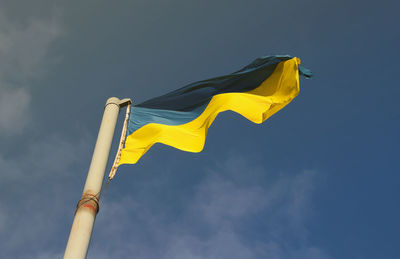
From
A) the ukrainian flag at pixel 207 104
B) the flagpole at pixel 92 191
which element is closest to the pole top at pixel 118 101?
the flagpole at pixel 92 191

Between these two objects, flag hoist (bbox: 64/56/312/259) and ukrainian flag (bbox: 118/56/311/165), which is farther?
ukrainian flag (bbox: 118/56/311/165)

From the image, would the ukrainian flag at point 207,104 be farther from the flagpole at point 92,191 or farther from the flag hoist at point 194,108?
the flagpole at point 92,191

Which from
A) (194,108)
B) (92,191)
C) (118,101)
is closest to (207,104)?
(194,108)

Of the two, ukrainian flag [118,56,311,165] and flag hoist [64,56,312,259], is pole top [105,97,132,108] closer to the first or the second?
flag hoist [64,56,312,259]

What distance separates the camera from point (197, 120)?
11688 mm

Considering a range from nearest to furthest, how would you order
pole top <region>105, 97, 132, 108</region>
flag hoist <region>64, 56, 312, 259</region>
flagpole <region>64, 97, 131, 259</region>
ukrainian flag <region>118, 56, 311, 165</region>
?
1. flagpole <region>64, 97, 131, 259</region>
2. flag hoist <region>64, 56, 312, 259</region>
3. pole top <region>105, 97, 132, 108</region>
4. ukrainian flag <region>118, 56, 311, 165</region>

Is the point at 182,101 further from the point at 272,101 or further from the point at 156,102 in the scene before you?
the point at 272,101

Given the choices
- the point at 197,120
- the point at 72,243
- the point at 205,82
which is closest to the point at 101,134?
the point at 72,243

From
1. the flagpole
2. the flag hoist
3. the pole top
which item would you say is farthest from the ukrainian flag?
the flagpole

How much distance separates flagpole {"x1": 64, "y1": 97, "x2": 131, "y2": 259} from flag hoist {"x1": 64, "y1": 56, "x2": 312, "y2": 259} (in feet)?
0.06

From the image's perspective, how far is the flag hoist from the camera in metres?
9.07

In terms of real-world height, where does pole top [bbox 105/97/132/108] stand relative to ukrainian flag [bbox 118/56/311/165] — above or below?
below

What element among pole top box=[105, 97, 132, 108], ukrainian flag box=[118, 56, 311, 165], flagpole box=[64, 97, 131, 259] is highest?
ukrainian flag box=[118, 56, 311, 165]

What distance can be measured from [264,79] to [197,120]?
→ 2.62 meters
